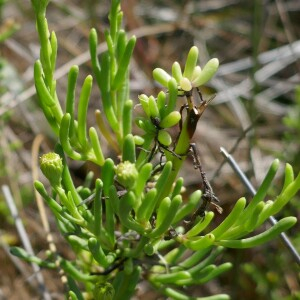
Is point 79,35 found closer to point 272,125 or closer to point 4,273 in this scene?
point 272,125

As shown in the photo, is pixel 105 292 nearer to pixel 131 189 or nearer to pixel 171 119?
pixel 131 189

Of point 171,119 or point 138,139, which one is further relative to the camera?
point 138,139

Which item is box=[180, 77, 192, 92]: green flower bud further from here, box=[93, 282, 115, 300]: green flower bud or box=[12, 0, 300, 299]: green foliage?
box=[93, 282, 115, 300]: green flower bud

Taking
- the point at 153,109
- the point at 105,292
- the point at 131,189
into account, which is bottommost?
the point at 105,292

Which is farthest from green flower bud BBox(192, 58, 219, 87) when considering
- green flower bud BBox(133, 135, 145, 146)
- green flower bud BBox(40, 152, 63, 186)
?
green flower bud BBox(40, 152, 63, 186)

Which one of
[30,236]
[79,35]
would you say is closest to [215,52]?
[79,35]

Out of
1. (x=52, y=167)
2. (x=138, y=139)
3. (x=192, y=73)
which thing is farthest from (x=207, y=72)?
(x=52, y=167)

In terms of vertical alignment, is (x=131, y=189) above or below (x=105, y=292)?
above
